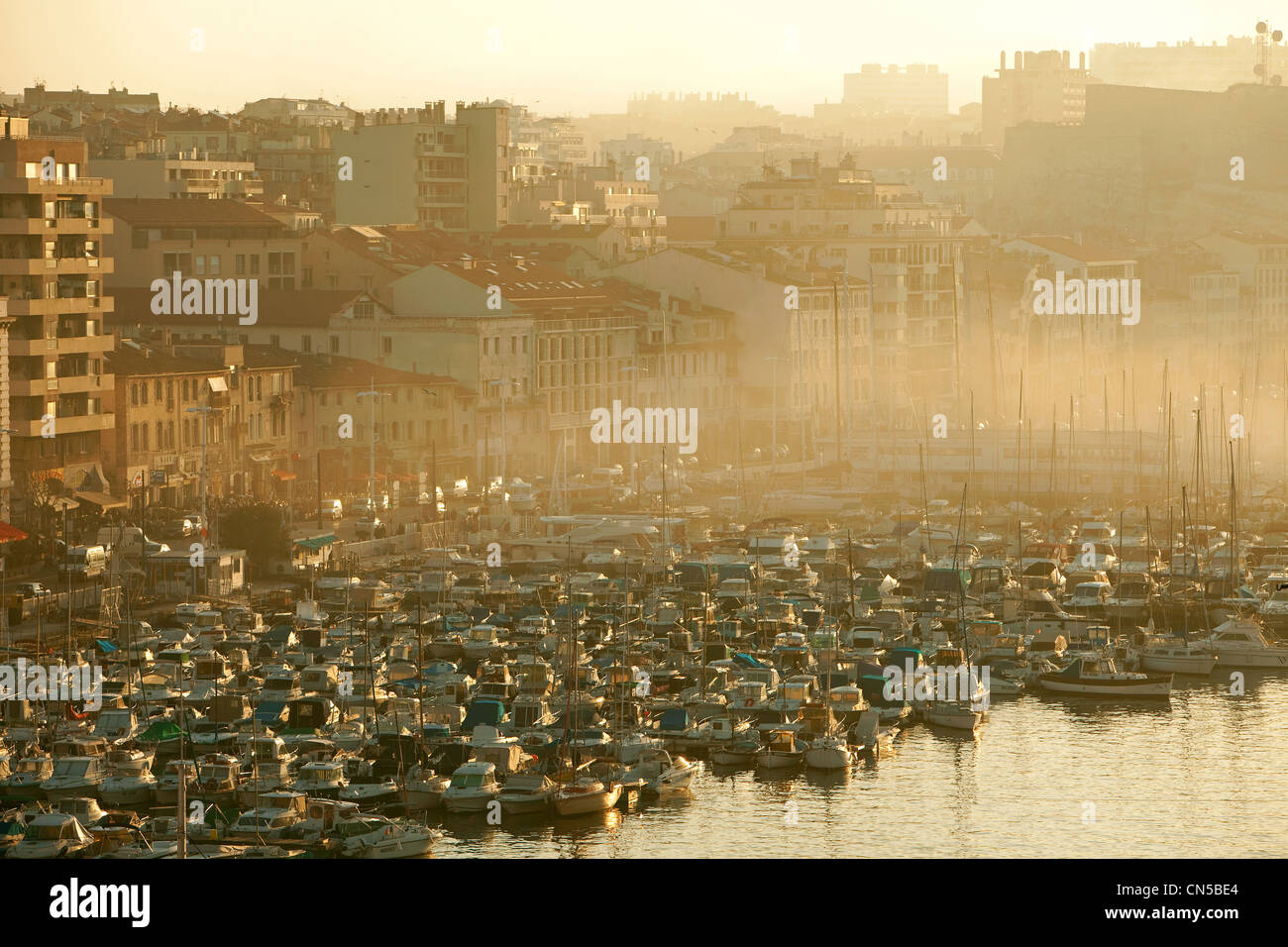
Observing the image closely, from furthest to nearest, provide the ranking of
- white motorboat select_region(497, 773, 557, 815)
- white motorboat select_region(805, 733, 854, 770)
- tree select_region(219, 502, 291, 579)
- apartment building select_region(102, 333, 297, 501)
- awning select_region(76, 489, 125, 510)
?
apartment building select_region(102, 333, 297, 501) → awning select_region(76, 489, 125, 510) → tree select_region(219, 502, 291, 579) → white motorboat select_region(805, 733, 854, 770) → white motorboat select_region(497, 773, 557, 815)

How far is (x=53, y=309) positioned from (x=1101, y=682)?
9534 mm

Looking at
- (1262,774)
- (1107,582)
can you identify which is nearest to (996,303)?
(1107,582)

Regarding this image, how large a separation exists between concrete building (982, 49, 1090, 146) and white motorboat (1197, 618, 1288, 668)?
68.0 m

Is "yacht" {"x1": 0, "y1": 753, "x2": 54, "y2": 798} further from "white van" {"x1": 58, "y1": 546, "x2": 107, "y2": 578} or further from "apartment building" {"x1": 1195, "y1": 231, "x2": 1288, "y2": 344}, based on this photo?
"apartment building" {"x1": 1195, "y1": 231, "x2": 1288, "y2": 344}

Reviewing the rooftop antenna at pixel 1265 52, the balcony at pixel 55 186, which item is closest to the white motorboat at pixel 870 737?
the balcony at pixel 55 186

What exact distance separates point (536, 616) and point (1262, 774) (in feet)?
17.3

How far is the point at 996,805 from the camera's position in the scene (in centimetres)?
1123

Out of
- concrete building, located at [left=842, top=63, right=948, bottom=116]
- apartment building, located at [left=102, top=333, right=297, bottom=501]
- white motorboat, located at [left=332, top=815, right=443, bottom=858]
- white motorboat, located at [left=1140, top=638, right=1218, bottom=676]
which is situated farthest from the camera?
concrete building, located at [left=842, top=63, right=948, bottom=116]

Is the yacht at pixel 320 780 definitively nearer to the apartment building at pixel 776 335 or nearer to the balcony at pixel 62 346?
the balcony at pixel 62 346

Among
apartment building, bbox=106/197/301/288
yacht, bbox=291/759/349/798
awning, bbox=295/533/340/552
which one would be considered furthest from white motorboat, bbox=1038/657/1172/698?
apartment building, bbox=106/197/301/288

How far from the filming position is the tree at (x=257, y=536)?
17250 mm

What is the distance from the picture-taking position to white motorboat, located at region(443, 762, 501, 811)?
10805 millimetres

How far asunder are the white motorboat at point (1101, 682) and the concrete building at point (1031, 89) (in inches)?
2730

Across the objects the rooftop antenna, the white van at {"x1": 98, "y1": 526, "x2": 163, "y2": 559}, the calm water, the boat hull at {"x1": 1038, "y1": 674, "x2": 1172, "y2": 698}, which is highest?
the rooftop antenna
